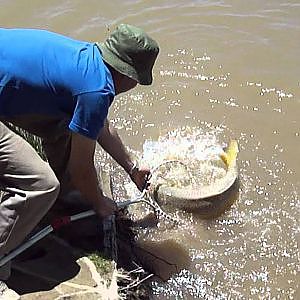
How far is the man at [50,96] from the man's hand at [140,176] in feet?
2.22

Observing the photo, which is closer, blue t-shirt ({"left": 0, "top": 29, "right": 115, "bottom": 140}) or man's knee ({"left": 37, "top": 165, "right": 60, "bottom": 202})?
blue t-shirt ({"left": 0, "top": 29, "right": 115, "bottom": 140})

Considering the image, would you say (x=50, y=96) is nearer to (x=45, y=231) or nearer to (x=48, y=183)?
(x=48, y=183)

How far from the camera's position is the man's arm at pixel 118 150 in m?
4.47

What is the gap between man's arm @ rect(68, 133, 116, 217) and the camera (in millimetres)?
3791

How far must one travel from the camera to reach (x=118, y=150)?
15.0 ft

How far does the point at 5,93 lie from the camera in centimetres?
375

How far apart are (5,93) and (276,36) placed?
444 centimetres

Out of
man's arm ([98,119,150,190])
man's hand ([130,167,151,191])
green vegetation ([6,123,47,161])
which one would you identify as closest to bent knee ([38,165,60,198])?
green vegetation ([6,123,47,161])

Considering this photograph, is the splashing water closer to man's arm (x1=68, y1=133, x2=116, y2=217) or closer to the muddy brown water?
the muddy brown water

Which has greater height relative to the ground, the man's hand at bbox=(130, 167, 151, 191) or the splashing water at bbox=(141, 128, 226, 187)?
the man's hand at bbox=(130, 167, 151, 191)

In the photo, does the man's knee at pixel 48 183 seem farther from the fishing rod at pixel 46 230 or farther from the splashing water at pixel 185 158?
the splashing water at pixel 185 158

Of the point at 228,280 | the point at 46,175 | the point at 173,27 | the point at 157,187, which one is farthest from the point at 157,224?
the point at 173,27

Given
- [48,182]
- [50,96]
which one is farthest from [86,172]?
[50,96]

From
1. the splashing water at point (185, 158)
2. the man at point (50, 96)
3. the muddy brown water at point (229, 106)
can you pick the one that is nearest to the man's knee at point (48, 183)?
the man at point (50, 96)
